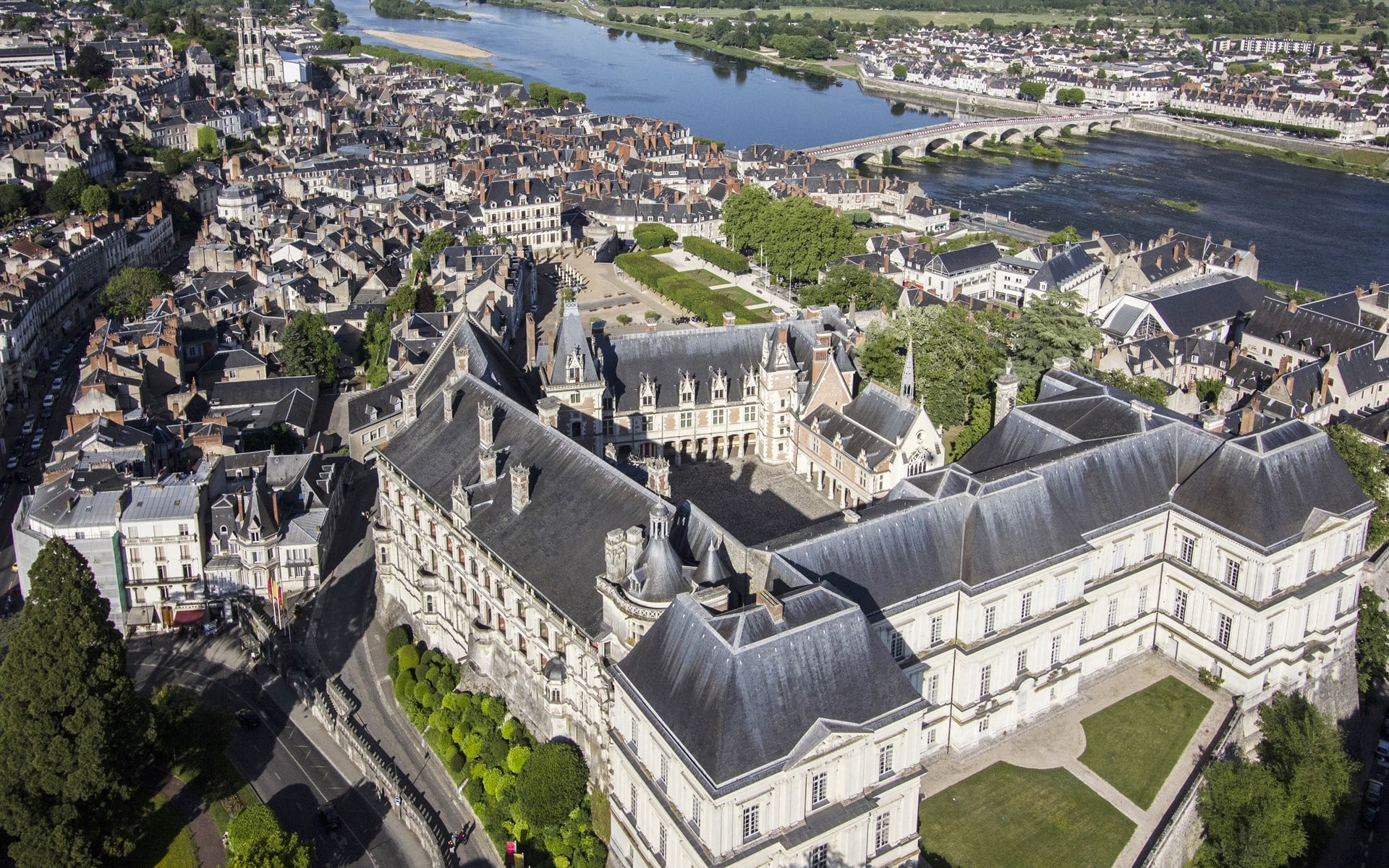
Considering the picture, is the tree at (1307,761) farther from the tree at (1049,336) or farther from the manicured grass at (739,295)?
the manicured grass at (739,295)

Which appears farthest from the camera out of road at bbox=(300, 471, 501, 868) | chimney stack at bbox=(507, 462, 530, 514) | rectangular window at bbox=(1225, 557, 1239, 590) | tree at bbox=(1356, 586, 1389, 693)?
tree at bbox=(1356, 586, 1389, 693)

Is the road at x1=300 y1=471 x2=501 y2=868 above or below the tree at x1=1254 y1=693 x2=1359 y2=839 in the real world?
below

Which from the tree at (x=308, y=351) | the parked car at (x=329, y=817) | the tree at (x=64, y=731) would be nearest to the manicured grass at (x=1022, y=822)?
the parked car at (x=329, y=817)

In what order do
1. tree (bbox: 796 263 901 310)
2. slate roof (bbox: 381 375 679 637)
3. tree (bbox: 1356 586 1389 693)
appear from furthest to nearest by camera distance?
tree (bbox: 796 263 901 310)
tree (bbox: 1356 586 1389 693)
slate roof (bbox: 381 375 679 637)

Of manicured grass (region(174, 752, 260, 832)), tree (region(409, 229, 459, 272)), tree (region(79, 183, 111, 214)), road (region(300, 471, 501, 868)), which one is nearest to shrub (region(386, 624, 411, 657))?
road (region(300, 471, 501, 868))

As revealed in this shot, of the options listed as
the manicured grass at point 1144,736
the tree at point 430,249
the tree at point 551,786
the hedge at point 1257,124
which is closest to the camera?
the tree at point 551,786

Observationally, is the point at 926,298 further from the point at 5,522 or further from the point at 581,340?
the point at 5,522

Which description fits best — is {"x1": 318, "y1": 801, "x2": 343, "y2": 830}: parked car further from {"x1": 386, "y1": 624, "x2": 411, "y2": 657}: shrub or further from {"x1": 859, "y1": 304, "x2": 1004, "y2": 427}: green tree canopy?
{"x1": 859, "y1": 304, "x2": 1004, "y2": 427}: green tree canopy

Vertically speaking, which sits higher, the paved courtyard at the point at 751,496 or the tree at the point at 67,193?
the tree at the point at 67,193
